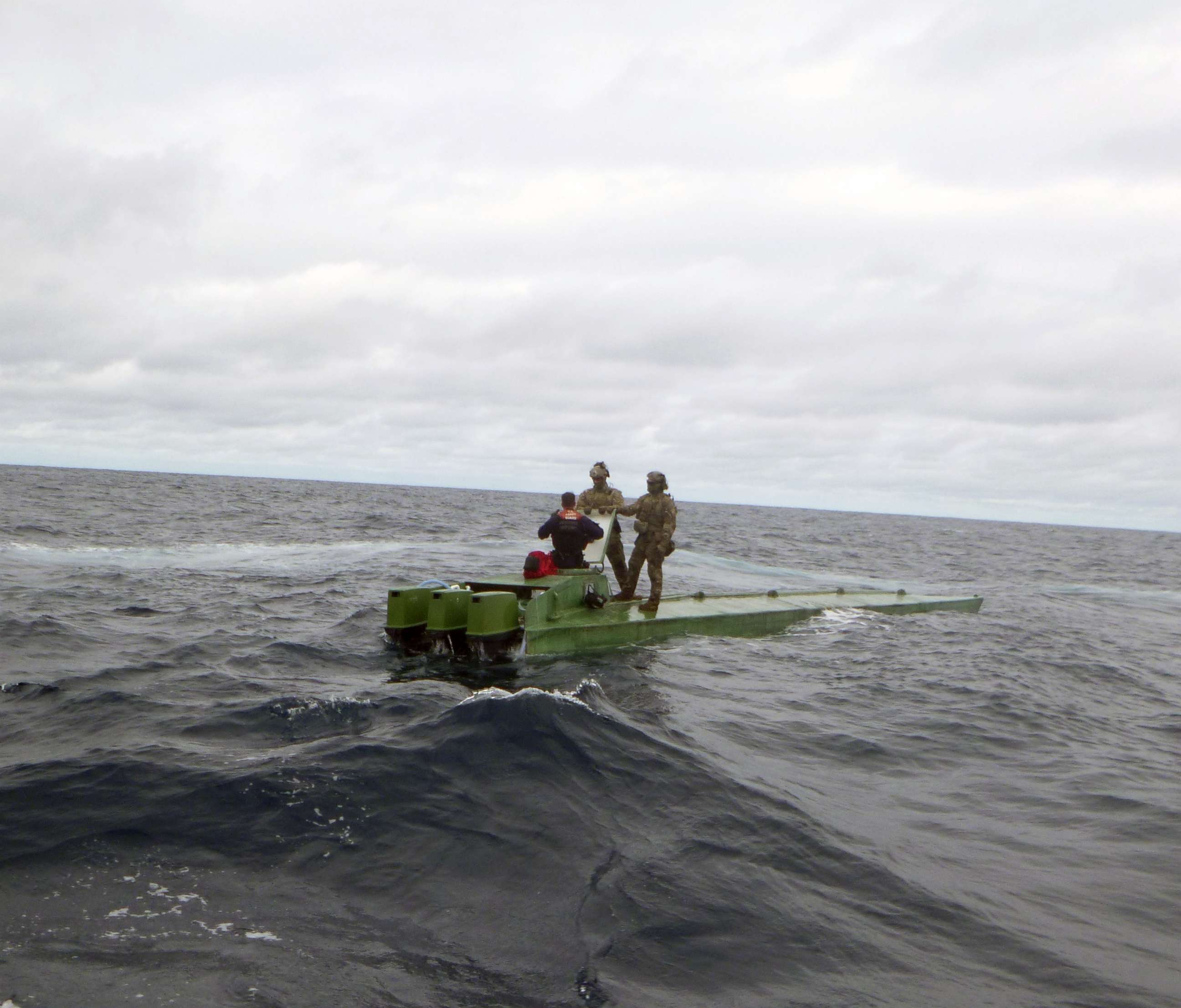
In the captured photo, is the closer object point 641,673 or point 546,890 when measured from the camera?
point 546,890

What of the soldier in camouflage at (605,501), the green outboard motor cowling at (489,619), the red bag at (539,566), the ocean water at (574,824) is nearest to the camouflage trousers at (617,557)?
the soldier in camouflage at (605,501)

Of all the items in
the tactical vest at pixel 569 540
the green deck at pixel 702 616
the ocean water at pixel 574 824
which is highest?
the tactical vest at pixel 569 540

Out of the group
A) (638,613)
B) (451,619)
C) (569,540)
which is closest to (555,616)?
(569,540)

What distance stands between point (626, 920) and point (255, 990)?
6.25ft

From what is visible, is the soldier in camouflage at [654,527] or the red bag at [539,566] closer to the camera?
the red bag at [539,566]

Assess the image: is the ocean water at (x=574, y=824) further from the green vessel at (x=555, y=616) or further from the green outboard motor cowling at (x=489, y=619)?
the green outboard motor cowling at (x=489, y=619)

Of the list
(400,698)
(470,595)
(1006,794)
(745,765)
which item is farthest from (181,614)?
(1006,794)

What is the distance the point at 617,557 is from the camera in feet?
47.3

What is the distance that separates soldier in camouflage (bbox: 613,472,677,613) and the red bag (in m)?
1.37

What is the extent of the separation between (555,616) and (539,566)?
2.70 feet

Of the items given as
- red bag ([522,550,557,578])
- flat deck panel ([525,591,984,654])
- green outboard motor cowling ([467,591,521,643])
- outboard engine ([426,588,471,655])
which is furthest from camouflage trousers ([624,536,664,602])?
outboard engine ([426,588,471,655])

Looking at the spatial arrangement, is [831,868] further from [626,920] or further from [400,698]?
[400,698]

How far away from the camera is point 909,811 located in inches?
277

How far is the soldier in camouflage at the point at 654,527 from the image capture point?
13656mm
